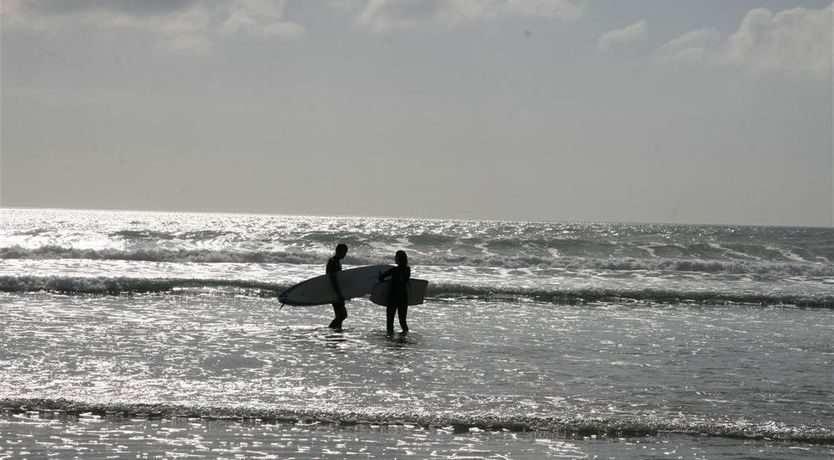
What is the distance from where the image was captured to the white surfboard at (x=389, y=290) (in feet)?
48.2

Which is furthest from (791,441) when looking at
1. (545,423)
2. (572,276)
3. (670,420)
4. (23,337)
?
(572,276)

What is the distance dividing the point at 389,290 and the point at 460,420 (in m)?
6.62

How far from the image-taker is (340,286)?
15.6 metres

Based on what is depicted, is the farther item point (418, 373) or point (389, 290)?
point (389, 290)

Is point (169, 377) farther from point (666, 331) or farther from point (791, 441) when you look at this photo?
point (666, 331)

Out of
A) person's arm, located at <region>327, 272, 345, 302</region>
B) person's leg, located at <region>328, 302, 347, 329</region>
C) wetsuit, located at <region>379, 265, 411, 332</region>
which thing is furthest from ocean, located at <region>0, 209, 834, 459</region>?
person's arm, located at <region>327, 272, 345, 302</region>

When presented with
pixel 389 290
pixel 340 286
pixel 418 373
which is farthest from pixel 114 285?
pixel 418 373

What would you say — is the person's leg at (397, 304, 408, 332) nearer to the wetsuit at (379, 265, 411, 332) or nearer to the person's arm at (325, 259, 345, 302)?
the wetsuit at (379, 265, 411, 332)

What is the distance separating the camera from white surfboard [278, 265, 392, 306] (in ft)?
51.3

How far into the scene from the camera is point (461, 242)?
48594mm

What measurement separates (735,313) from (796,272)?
674 inches

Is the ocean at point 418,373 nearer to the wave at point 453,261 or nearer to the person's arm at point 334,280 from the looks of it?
the person's arm at point 334,280

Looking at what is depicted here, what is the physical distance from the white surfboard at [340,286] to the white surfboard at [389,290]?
2.01 ft

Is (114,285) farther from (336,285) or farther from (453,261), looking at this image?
(453,261)
